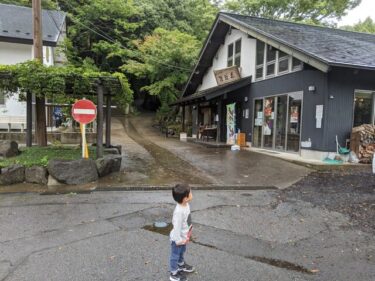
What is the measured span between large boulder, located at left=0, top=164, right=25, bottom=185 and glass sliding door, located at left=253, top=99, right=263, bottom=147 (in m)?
10.0

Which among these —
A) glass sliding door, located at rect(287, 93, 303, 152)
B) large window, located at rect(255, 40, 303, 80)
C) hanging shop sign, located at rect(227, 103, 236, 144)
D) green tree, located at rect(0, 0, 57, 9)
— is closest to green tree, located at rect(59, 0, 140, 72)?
green tree, located at rect(0, 0, 57, 9)

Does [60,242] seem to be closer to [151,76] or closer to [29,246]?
[29,246]

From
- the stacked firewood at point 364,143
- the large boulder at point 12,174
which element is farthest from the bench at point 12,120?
the stacked firewood at point 364,143

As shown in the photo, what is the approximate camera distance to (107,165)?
791cm

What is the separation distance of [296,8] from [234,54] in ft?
43.8

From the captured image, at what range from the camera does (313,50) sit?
10156mm

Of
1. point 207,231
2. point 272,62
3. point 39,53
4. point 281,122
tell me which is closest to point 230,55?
point 272,62

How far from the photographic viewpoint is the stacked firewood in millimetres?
9961

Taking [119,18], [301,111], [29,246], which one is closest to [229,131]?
[301,111]

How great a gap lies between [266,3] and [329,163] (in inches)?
776

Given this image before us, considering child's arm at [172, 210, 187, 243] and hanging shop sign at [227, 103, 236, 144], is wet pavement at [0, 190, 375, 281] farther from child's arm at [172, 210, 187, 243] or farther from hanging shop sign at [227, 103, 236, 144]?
hanging shop sign at [227, 103, 236, 144]

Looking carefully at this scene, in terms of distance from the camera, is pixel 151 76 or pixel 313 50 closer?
pixel 313 50

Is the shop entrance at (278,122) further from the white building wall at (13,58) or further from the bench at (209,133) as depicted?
the white building wall at (13,58)

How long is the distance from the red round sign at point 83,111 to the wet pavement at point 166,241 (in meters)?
2.30
